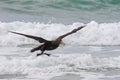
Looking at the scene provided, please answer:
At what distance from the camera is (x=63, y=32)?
1669 cm

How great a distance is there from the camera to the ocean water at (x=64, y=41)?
33.5 feet

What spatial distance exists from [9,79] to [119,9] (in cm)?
1370

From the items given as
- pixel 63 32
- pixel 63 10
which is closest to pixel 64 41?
pixel 63 32

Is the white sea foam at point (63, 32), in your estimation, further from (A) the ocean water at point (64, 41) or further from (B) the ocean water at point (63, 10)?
(B) the ocean water at point (63, 10)

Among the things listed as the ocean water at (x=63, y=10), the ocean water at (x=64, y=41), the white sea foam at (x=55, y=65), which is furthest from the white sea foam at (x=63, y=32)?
the white sea foam at (x=55, y=65)

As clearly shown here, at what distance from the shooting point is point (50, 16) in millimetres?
20734

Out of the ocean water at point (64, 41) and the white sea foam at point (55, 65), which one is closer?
the white sea foam at point (55, 65)

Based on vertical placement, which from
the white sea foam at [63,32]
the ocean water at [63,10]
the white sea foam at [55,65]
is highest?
the ocean water at [63,10]

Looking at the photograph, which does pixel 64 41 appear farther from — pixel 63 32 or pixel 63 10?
pixel 63 10

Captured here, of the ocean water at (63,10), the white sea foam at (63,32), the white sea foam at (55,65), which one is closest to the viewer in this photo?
the white sea foam at (55,65)

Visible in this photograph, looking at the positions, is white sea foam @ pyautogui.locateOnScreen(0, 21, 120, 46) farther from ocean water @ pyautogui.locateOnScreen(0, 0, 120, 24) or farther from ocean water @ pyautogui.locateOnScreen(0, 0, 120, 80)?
ocean water @ pyautogui.locateOnScreen(0, 0, 120, 24)

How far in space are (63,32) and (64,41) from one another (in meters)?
1.40

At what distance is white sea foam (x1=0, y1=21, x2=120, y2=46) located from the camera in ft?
49.5

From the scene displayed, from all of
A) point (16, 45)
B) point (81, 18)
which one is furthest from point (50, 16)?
point (16, 45)
